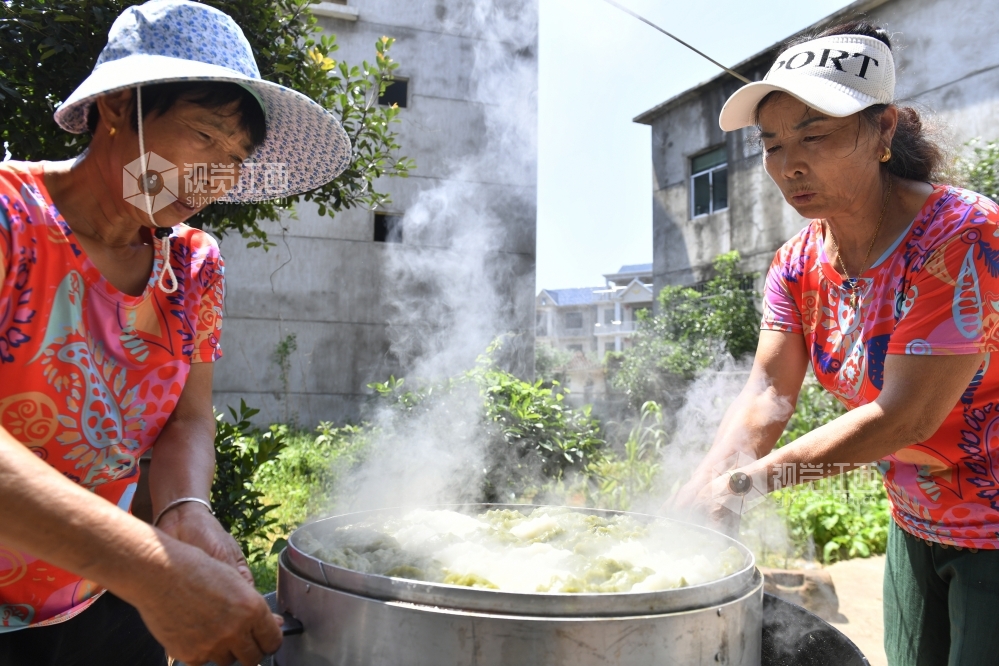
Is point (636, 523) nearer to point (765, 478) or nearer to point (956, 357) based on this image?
point (765, 478)

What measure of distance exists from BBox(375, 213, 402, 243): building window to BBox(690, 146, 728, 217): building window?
292 inches

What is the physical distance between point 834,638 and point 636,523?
0.65 metres

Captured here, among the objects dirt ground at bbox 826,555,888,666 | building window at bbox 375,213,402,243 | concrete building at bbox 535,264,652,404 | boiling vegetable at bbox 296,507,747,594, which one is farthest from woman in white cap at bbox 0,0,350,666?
concrete building at bbox 535,264,652,404

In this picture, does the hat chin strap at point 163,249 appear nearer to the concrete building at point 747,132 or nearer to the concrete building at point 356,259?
the concrete building at point 747,132

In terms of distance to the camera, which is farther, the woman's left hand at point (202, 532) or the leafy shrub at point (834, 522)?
the leafy shrub at point (834, 522)

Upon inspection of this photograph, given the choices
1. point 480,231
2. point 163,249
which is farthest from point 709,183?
point 163,249

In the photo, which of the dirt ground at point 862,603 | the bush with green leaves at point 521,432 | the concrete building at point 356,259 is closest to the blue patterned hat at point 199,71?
the bush with green leaves at point 521,432

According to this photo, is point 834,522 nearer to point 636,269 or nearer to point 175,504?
point 175,504

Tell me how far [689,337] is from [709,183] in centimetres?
381

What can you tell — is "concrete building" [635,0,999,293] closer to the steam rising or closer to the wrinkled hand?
the steam rising

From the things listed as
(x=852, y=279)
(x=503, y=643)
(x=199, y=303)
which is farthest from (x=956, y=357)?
(x=199, y=303)

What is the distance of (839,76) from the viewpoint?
176 cm

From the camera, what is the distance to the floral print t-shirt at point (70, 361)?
131 cm

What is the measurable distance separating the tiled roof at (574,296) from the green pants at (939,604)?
116 ft
